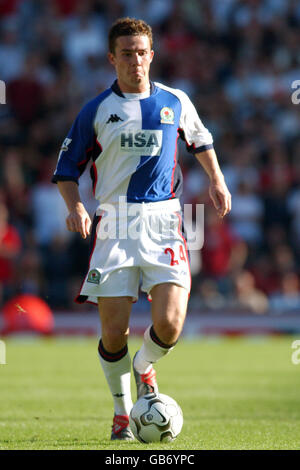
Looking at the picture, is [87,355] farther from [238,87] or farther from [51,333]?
[238,87]

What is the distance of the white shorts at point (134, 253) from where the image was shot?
19.4ft

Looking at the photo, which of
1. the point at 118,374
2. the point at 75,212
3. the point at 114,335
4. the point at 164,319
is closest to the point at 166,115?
the point at 75,212

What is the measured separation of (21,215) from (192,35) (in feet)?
18.4

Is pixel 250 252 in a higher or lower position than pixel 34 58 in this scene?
lower

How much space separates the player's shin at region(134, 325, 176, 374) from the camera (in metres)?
5.97

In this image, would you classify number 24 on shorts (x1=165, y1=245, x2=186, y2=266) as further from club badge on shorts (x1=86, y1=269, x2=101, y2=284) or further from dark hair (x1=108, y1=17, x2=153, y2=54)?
dark hair (x1=108, y1=17, x2=153, y2=54)

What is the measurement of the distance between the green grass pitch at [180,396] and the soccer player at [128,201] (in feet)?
1.80

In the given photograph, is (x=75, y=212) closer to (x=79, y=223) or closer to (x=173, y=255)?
(x=79, y=223)

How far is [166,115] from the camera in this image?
20.0 feet

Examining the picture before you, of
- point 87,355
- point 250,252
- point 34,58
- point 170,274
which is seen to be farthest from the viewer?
point 34,58

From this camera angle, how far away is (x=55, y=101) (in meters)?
17.5

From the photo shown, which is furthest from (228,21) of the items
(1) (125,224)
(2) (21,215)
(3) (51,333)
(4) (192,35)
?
(1) (125,224)

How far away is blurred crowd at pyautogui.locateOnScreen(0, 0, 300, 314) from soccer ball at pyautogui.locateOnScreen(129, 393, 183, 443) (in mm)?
8807

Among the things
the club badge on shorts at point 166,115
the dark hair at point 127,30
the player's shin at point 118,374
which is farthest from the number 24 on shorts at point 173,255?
the dark hair at point 127,30
